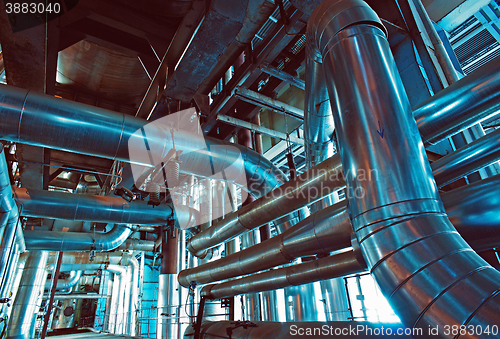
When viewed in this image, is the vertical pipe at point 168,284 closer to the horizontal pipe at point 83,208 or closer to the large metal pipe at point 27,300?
the horizontal pipe at point 83,208

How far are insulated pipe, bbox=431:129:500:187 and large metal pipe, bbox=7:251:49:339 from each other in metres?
9.93

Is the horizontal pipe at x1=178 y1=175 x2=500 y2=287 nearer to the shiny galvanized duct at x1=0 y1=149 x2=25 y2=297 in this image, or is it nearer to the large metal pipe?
the shiny galvanized duct at x1=0 y1=149 x2=25 y2=297

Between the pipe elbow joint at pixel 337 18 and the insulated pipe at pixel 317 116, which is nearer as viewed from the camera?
the pipe elbow joint at pixel 337 18

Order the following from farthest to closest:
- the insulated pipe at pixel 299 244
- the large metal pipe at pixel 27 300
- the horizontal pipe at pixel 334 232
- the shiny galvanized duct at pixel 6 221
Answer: the large metal pipe at pixel 27 300 < the shiny galvanized duct at pixel 6 221 < the insulated pipe at pixel 299 244 < the horizontal pipe at pixel 334 232

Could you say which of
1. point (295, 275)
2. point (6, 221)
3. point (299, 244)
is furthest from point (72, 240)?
point (299, 244)

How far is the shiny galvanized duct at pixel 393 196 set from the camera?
1188mm

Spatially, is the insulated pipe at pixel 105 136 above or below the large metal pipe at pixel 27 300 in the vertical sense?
above

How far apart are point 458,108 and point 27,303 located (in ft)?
33.7

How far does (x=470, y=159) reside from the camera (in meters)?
2.15

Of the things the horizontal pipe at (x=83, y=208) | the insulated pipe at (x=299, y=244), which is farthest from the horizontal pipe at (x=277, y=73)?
the horizontal pipe at (x=83, y=208)

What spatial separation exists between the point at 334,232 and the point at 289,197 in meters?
0.77

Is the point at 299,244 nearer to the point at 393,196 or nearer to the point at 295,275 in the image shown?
the point at 295,275

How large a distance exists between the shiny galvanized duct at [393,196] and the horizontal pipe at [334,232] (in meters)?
0.48

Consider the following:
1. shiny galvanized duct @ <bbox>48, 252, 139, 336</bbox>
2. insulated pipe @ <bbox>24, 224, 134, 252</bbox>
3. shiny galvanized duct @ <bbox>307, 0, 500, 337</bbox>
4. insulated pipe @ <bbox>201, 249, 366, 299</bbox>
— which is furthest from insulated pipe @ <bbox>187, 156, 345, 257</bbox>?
shiny galvanized duct @ <bbox>48, 252, 139, 336</bbox>
